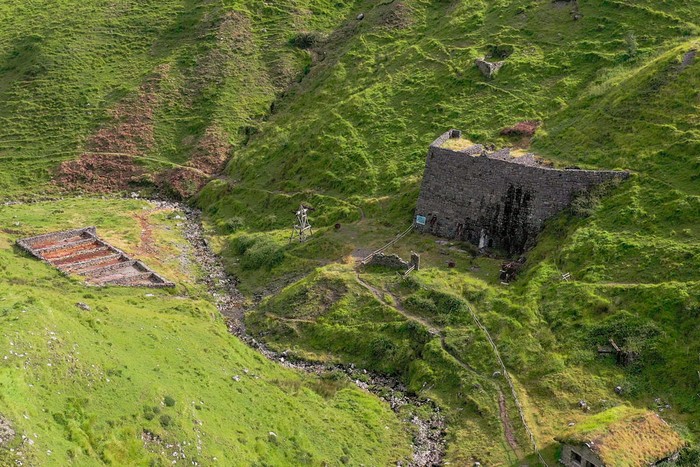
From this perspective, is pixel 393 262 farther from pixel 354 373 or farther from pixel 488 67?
pixel 488 67

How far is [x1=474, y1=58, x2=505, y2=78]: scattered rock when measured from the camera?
75500 millimetres

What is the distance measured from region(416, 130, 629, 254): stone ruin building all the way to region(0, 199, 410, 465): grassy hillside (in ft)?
57.0

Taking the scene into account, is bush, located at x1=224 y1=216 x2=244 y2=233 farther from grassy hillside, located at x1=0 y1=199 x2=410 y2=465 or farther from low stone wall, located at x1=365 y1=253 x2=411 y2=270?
low stone wall, located at x1=365 y1=253 x2=411 y2=270

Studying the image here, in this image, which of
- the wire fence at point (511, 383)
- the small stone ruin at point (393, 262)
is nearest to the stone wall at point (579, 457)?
the wire fence at point (511, 383)

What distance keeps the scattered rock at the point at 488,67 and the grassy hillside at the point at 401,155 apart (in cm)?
70

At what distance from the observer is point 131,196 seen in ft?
266

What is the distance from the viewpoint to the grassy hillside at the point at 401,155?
45125 mm

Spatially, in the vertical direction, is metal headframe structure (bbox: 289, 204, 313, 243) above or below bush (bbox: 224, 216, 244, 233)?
above

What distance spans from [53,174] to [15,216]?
13138 millimetres

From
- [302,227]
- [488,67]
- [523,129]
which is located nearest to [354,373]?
[302,227]

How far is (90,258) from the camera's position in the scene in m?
61.2

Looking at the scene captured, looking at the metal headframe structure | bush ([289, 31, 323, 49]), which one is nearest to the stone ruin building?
the metal headframe structure

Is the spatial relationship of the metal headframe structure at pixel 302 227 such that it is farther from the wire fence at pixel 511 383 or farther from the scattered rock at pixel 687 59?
the scattered rock at pixel 687 59

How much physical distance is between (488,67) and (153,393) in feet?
165
